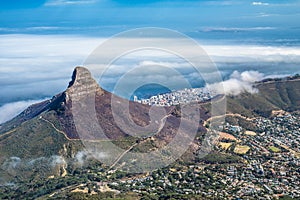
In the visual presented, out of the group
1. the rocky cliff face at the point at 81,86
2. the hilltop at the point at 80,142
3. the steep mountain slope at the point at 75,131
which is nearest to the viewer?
the hilltop at the point at 80,142

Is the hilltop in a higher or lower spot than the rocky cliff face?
lower

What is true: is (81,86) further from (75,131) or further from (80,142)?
(80,142)

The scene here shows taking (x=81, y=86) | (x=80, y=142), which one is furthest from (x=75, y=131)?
(x=81, y=86)

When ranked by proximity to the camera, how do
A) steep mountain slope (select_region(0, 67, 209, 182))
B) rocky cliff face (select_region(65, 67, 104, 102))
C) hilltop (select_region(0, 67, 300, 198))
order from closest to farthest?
hilltop (select_region(0, 67, 300, 198)) → steep mountain slope (select_region(0, 67, 209, 182)) → rocky cliff face (select_region(65, 67, 104, 102))

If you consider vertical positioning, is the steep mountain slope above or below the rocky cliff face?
below

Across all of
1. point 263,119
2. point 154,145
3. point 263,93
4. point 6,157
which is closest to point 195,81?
point 263,93

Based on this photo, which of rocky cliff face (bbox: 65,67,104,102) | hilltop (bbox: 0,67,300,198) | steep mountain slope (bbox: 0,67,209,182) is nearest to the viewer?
hilltop (bbox: 0,67,300,198)

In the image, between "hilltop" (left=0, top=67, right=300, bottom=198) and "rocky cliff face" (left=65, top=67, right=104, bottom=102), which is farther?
"rocky cliff face" (left=65, top=67, right=104, bottom=102)

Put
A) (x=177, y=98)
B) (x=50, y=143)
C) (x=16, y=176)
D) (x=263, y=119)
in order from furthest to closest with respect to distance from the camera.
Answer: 1. (x=177, y=98)
2. (x=263, y=119)
3. (x=50, y=143)
4. (x=16, y=176)

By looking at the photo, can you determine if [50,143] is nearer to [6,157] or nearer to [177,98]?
[6,157]

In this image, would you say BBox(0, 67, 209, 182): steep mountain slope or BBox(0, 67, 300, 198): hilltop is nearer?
BBox(0, 67, 300, 198): hilltop

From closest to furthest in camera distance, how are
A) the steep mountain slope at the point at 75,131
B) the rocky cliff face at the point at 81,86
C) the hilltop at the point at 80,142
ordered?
the hilltop at the point at 80,142
the steep mountain slope at the point at 75,131
the rocky cliff face at the point at 81,86
